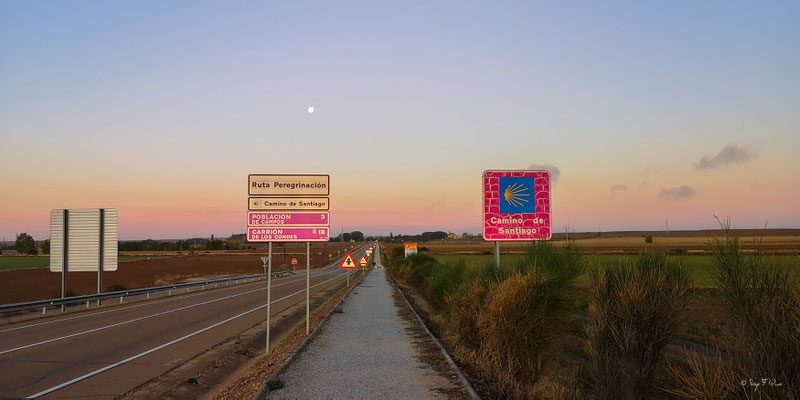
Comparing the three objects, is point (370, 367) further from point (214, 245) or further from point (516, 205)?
point (214, 245)

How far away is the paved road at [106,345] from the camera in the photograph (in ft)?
31.6

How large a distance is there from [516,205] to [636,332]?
26.7 feet

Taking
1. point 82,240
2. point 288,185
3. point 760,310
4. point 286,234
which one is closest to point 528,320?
point 760,310

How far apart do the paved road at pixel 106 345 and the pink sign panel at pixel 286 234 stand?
3.27 m

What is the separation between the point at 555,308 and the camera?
9773 mm

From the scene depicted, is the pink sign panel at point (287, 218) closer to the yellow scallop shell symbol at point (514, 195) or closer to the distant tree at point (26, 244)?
the yellow scallop shell symbol at point (514, 195)

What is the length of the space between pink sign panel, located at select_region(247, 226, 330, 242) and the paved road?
3273 millimetres

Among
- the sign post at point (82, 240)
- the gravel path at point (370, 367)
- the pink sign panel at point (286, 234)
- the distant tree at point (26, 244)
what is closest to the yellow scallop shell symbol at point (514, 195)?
the gravel path at point (370, 367)

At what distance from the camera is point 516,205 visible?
14.8 meters

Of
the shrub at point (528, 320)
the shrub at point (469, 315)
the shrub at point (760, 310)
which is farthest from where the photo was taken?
the shrub at point (469, 315)

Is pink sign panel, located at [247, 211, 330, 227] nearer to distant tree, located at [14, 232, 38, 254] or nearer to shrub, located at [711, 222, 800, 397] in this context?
shrub, located at [711, 222, 800, 397]

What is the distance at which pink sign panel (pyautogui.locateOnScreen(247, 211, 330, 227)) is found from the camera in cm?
1341

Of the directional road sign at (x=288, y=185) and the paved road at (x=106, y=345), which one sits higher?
the directional road sign at (x=288, y=185)

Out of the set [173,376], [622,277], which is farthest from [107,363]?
[622,277]
